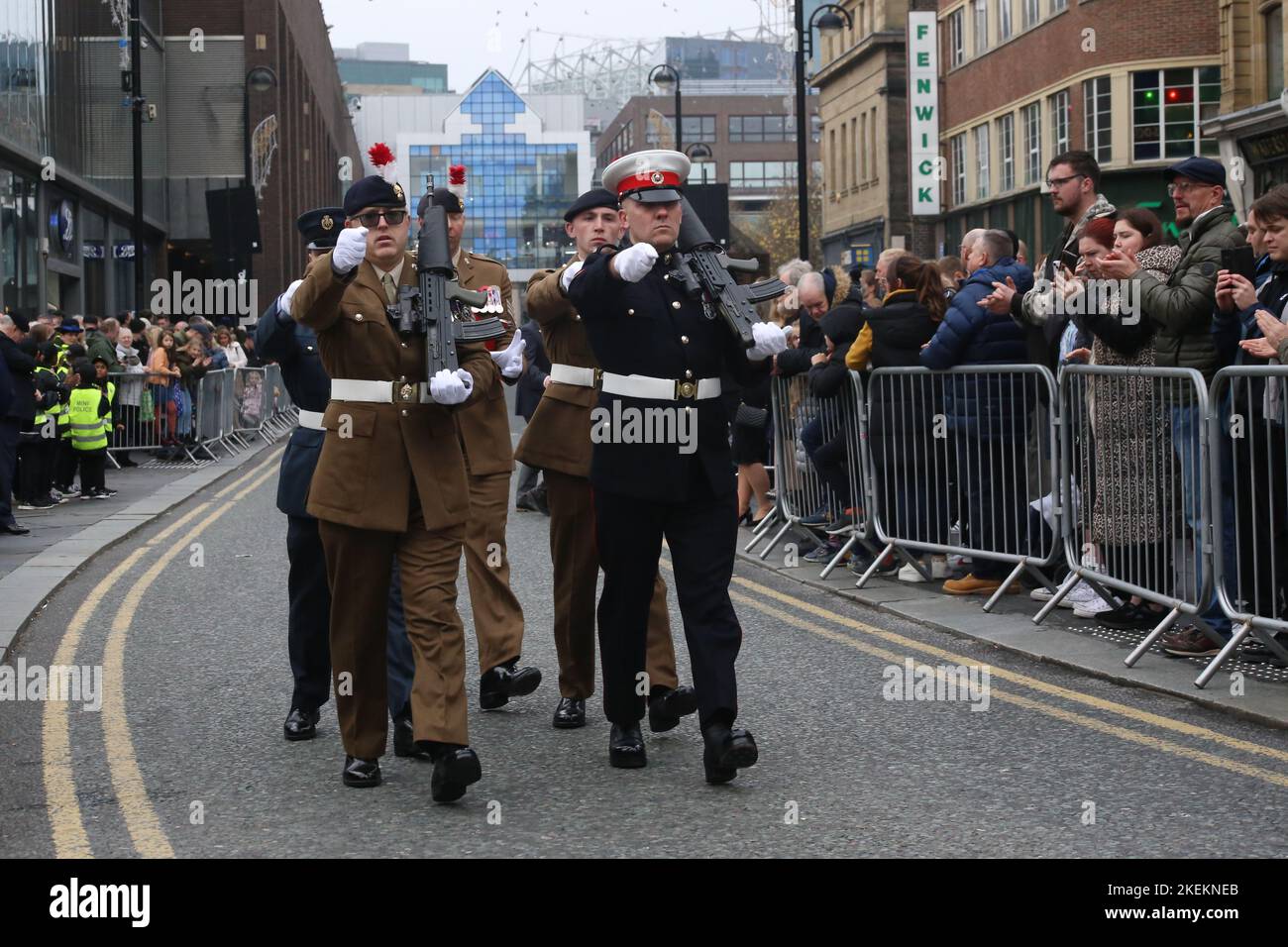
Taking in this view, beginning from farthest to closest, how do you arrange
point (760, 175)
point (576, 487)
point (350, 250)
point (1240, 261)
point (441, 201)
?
point (760, 175)
point (1240, 261)
point (576, 487)
point (441, 201)
point (350, 250)

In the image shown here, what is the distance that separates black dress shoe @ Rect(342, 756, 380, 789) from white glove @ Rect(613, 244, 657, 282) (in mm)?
1893

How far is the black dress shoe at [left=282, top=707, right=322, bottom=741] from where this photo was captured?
6926 millimetres

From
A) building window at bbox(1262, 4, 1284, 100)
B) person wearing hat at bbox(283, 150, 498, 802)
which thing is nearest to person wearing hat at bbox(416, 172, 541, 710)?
person wearing hat at bbox(283, 150, 498, 802)

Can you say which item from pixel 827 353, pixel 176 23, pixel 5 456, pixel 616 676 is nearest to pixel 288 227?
pixel 176 23

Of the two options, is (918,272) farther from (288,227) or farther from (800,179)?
(288,227)

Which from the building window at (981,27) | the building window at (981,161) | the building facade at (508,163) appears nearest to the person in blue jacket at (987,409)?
the building window at (981,161)

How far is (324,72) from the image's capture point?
85.7m

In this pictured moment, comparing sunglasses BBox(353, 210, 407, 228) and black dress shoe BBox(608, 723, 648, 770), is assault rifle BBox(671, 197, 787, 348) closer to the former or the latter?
sunglasses BBox(353, 210, 407, 228)

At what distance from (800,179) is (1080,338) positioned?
59.8ft

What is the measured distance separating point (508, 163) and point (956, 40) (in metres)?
110

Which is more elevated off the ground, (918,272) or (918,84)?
(918,84)

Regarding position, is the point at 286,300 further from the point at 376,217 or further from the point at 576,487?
the point at 576,487

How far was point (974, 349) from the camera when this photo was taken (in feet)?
33.4

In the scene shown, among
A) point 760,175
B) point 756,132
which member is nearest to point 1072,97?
point 760,175
